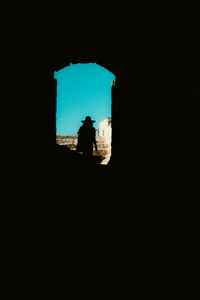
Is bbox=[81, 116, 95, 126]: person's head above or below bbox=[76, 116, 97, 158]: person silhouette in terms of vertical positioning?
above

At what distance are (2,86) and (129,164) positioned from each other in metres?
2.54

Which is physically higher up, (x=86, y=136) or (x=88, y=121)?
(x=88, y=121)

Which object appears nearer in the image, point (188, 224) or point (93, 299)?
point (93, 299)

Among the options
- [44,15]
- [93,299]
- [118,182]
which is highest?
[44,15]

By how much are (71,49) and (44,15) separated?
74 centimetres

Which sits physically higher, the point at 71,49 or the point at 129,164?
the point at 71,49

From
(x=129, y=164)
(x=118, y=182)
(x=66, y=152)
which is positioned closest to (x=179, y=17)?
(x=129, y=164)

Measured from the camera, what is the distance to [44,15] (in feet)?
10.1

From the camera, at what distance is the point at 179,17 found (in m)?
3.07

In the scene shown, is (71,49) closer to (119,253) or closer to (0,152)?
(0,152)

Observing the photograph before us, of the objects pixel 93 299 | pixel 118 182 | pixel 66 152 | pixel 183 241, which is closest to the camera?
pixel 93 299

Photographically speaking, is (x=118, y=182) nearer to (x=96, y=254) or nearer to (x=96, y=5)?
(x=96, y=254)

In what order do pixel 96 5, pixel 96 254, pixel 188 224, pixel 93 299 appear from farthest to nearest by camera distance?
pixel 96 5
pixel 188 224
pixel 96 254
pixel 93 299

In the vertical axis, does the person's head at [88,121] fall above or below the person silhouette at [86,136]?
above
